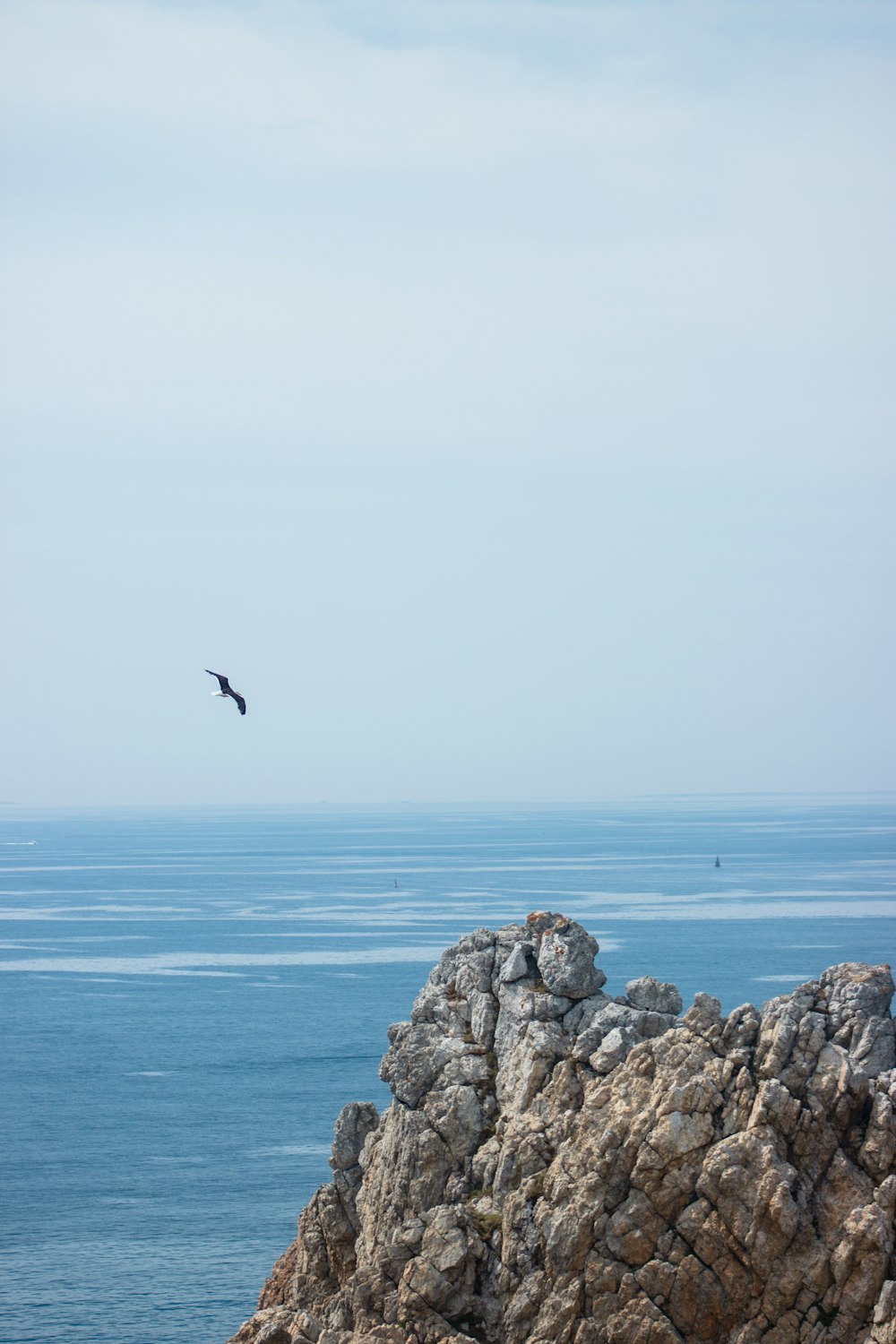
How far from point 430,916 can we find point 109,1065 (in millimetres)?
77936

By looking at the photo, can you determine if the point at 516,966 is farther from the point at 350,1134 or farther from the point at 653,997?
the point at 350,1134

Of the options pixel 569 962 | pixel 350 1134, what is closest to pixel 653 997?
pixel 569 962

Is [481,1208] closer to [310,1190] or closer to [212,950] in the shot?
[310,1190]

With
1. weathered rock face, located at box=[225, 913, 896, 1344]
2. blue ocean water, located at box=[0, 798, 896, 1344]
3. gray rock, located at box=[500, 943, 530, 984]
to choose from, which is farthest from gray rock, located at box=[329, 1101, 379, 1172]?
blue ocean water, located at box=[0, 798, 896, 1344]

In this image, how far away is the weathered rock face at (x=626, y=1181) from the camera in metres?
32.0

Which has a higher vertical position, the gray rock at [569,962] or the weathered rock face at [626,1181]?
the gray rock at [569,962]

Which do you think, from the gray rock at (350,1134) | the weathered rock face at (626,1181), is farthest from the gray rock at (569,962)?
the gray rock at (350,1134)

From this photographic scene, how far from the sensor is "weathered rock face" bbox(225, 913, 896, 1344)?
32.0 m

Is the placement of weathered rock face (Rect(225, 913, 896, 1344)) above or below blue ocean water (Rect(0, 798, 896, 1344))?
above

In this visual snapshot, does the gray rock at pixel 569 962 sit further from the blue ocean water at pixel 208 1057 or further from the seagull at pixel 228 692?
the blue ocean water at pixel 208 1057

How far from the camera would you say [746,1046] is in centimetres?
3466

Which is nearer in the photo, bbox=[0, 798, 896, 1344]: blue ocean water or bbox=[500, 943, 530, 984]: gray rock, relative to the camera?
bbox=[500, 943, 530, 984]: gray rock

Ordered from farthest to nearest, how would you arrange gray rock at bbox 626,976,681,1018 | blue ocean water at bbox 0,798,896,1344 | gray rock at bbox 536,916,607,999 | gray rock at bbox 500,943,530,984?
blue ocean water at bbox 0,798,896,1344, gray rock at bbox 500,943,530,984, gray rock at bbox 626,976,681,1018, gray rock at bbox 536,916,607,999

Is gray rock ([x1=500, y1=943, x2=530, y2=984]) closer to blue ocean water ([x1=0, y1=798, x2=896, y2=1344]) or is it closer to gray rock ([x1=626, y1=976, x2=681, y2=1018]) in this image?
gray rock ([x1=626, y1=976, x2=681, y2=1018])
